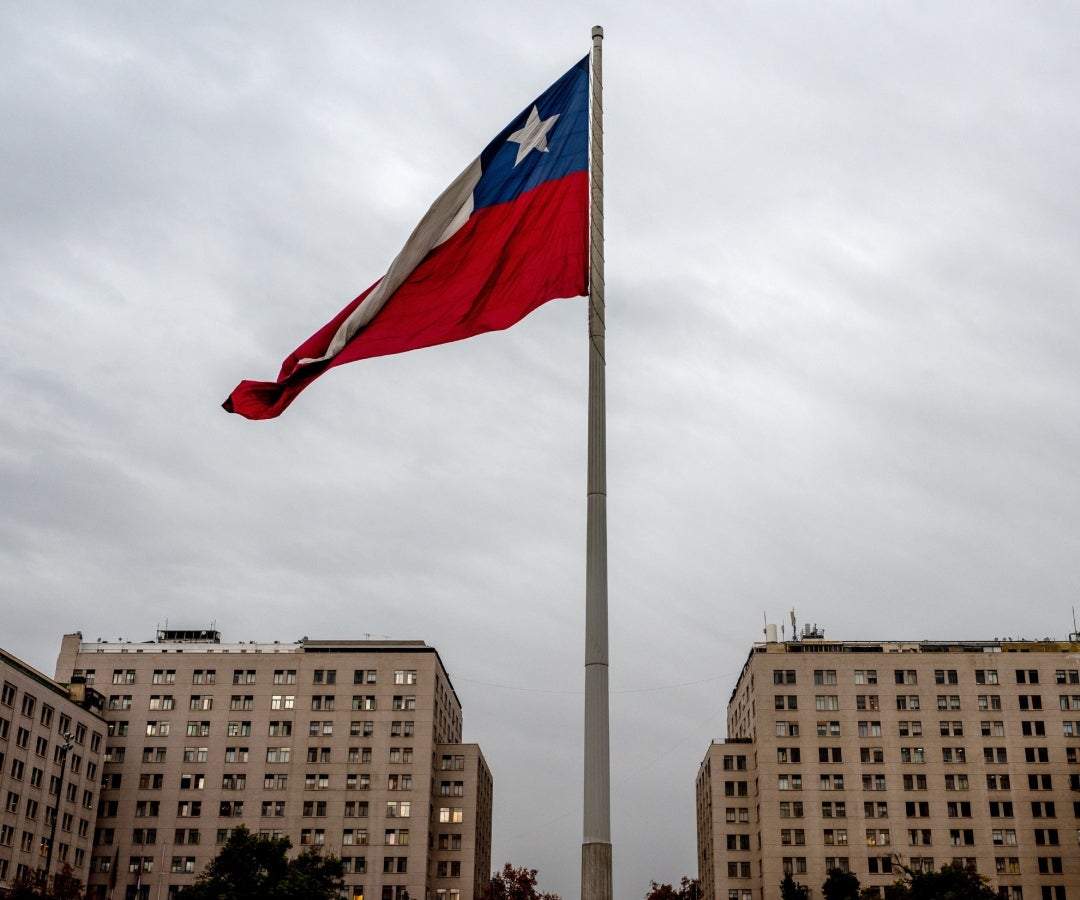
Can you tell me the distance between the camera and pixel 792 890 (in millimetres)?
144750

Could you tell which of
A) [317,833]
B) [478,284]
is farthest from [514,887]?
[478,284]

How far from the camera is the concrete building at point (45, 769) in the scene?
405 feet

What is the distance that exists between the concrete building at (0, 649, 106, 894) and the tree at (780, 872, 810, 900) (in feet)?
270

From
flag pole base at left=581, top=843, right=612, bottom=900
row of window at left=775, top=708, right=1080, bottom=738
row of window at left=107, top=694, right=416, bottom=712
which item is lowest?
flag pole base at left=581, top=843, right=612, bottom=900

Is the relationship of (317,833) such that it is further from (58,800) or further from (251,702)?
(58,800)

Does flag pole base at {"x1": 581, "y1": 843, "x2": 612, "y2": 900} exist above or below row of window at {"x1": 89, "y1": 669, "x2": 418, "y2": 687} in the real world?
below

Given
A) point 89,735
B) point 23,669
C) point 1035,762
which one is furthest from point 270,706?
point 1035,762

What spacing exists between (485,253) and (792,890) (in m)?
135

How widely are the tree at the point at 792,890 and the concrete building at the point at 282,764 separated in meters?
40.2

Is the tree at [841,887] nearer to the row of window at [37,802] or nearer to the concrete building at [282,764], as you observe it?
the concrete building at [282,764]

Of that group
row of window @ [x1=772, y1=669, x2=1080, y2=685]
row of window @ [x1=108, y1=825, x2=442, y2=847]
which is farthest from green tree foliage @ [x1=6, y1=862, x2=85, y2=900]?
row of window @ [x1=772, y1=669, x2=1080, y2=685]

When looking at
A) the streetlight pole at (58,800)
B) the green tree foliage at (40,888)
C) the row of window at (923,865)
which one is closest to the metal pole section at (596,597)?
the green tree foliage at (40,888)

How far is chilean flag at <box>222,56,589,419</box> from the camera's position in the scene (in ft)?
80.8

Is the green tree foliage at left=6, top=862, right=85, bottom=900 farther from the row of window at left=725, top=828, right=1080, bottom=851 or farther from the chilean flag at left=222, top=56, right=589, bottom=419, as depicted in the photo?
the chilean flag at left=222, top=56, right=589, bottom=419
